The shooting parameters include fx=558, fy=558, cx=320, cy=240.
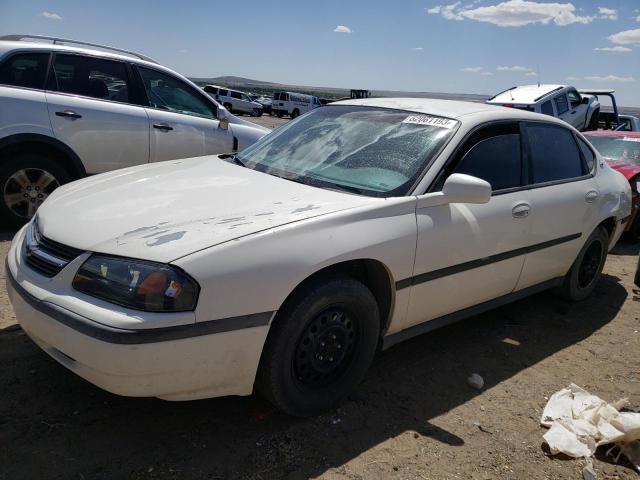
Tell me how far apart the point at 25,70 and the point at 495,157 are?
14.5 ft

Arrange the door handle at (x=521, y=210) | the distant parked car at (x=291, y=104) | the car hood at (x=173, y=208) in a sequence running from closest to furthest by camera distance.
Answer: the car hood at (x=173, y=208), the door handle at (x=521, y=210), the distant parked car at (x=291, y=104)

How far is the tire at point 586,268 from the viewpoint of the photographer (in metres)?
4.66

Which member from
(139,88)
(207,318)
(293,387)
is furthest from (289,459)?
(139,88)

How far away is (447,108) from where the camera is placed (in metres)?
3.75

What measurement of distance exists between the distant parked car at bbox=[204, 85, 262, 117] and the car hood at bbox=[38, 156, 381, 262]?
135 ft

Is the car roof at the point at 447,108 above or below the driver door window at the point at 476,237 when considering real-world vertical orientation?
above

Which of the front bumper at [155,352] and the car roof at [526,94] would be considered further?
the car roof at [526,94]

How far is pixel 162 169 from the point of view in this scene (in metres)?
3.66

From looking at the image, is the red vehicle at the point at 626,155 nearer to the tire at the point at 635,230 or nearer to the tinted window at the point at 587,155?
the tire at the point at 635,230

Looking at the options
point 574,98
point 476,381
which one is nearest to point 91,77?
point 476,381

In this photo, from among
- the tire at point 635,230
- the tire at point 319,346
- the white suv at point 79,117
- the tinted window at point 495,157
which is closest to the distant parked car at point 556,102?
the tire at point 635,230

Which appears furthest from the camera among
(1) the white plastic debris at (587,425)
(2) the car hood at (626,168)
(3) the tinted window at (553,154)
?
(2) the car hood at (626,168)

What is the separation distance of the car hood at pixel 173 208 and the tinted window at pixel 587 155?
102 inches

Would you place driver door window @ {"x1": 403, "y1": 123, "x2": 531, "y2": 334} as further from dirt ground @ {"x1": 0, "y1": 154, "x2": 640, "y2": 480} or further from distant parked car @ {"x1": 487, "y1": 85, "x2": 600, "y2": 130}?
distant parked car @ {"x1": 487, "y1": 85, "x2": 600, "y2": 130}
